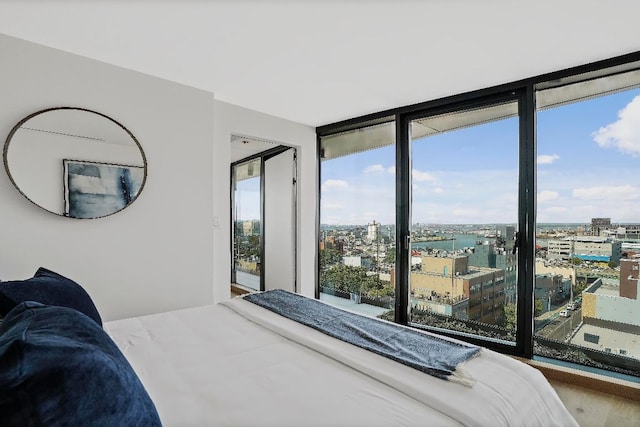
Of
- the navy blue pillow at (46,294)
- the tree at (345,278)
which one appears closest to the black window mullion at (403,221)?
the tree at (345,278)

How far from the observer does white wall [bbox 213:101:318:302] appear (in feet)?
10.9

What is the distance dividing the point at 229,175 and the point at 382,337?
2366mm

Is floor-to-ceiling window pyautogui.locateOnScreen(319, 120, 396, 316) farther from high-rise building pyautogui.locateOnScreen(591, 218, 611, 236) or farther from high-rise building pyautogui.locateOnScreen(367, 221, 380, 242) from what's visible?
high-rise building pyautogui.locateOnScreen(591, 218, 611, 236)

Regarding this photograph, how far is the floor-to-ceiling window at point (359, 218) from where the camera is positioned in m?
3.74

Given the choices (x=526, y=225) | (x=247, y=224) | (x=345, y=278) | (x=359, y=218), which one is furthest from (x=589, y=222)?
(x=247, y=224)

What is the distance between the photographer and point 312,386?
123cm

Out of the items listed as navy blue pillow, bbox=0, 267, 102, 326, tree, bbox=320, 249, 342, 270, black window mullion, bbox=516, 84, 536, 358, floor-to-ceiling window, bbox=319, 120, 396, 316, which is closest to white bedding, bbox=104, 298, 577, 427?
navy blue pillow, bbox=0, 267, 102, 326

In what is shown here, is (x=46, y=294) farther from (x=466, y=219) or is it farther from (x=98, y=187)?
(x=466, y=219)

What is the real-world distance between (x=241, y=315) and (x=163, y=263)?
3.71 ft

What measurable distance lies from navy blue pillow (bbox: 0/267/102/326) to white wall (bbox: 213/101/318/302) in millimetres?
1791

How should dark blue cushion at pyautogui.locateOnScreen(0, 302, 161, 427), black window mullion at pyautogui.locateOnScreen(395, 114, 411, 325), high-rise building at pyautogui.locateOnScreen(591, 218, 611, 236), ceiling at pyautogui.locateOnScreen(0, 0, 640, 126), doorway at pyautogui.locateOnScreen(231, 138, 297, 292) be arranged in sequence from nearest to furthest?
dark blue cushion at pyautogui.locateOnScreen(0, 302, 161, 427) < ceiling at pyautogui.locateOnScreen(0, 0, 640, 126) < high-rise building at pyautogui.locateOnScreen(591, 218, 611, 236) < black window mullion at pyautogui.locateOnScreen(395, 114, 411, 325) < doorway at pyautogui.locateOnScreen(231, 138, 297, 292)

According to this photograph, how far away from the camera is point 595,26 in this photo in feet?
6.51

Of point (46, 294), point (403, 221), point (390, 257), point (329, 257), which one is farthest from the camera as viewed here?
point (329, 257)

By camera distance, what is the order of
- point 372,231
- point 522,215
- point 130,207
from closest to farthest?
1. point 130,207
2. point 522,215
3. point 372,231
